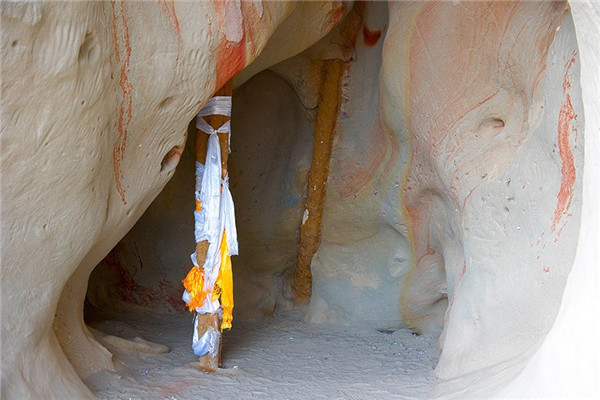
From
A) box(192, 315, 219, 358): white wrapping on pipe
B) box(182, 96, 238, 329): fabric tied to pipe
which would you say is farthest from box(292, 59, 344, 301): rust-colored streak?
box(192, 315, 219, 358): white wrapping on pipe

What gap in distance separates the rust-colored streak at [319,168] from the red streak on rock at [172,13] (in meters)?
2.32

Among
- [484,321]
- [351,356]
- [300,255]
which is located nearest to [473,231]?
[484,321]

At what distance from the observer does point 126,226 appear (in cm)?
363

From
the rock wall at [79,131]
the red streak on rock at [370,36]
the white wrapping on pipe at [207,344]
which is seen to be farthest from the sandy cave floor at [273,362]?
the red streak on rock at [370,36]

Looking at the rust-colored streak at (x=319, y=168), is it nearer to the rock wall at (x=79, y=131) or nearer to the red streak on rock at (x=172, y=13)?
the rock wall at (x=79, y=131)

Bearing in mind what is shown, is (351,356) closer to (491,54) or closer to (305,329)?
(305,329)

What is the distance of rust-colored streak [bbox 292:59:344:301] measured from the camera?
17.8ft

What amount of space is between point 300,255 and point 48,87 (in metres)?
3.41

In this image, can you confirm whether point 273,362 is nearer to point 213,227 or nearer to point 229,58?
point 213,227

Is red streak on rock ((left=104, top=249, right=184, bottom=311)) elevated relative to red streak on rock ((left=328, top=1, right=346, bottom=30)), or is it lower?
lower

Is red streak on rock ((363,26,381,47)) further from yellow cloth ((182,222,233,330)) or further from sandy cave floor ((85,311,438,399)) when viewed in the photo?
sandy cave floor ((85,311,438,399))

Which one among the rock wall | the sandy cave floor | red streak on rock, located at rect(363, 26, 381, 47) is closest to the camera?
the rock wall

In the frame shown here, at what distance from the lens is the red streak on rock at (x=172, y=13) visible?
3.13 m

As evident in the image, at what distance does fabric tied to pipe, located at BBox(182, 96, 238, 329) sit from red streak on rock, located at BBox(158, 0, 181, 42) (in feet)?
3.02
